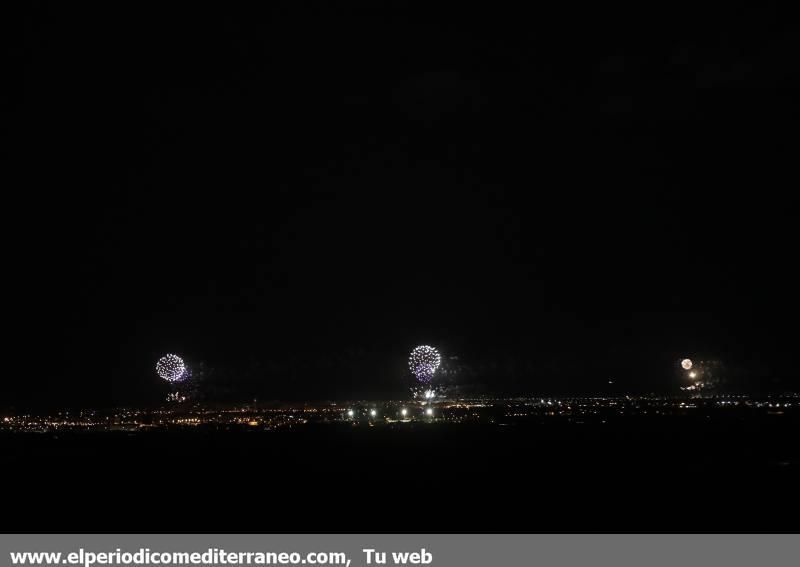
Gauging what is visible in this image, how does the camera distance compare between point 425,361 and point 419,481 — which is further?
point 425,361

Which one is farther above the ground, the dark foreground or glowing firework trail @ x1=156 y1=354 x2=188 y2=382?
glowing firework trail @ x1=156 y1=354 x2=188 y2=382

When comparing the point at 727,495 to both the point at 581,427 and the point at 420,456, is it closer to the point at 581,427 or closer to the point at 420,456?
the point at 420,456

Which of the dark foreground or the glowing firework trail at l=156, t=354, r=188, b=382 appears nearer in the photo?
the dark foreground

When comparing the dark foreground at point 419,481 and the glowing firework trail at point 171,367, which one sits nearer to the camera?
the dark foreground at point 419,481

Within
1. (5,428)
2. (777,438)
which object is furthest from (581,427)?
(5,428)

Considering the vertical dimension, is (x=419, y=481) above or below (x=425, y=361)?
below

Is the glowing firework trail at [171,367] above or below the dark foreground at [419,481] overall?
above

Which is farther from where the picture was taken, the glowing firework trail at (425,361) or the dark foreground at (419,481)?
the glowing firework trail at (425,361)
